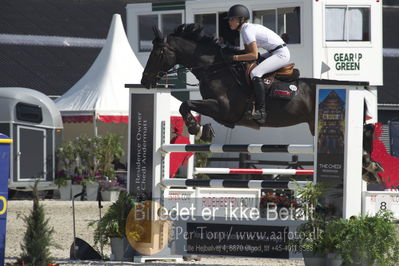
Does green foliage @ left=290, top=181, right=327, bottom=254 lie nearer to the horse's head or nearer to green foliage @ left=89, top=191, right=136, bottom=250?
green foliage @ left=89, top=191, right=136, bottom=250

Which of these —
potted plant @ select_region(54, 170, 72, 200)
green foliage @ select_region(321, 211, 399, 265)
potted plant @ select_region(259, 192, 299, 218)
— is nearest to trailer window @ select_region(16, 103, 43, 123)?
potted plant @ select_region(54, 170, 72, 200)

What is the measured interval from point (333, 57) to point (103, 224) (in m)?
12.9

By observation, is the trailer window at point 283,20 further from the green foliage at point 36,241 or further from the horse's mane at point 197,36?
the green foliage at point 36,241

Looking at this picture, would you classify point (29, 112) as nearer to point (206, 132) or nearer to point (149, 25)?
point (149, 25)

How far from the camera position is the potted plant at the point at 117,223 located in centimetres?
815

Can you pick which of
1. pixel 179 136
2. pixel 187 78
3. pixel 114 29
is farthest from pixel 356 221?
pixel 187 78

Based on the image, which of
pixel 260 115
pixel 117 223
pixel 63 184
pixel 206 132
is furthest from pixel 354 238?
pixel 63 184

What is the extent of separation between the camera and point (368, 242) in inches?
266

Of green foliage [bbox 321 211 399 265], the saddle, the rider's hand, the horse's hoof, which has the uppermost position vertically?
the rider's hand

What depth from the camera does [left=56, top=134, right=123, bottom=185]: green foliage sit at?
17.3m

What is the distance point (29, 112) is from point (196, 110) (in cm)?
798

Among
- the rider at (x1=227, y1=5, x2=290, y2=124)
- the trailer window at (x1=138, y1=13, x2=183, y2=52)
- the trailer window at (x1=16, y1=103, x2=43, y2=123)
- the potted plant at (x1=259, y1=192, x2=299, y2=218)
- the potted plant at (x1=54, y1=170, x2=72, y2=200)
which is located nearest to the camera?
the rider at (x1=227, y1=5, x2=290, y2=124)

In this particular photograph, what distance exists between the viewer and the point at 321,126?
A: 7328mm

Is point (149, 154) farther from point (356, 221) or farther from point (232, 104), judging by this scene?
point (356, 221)
